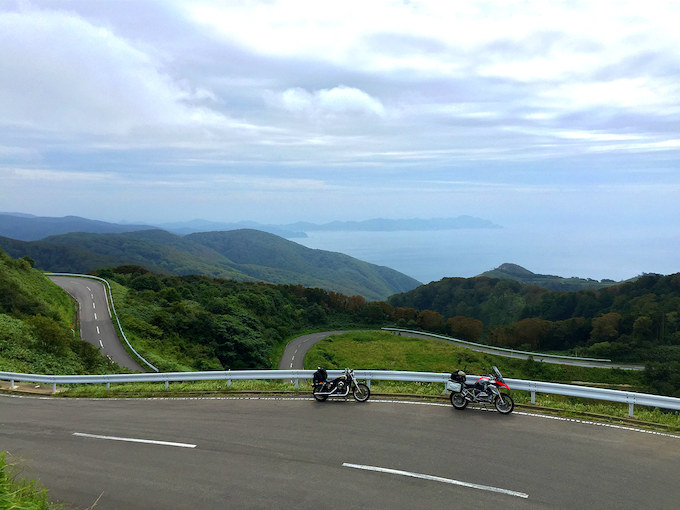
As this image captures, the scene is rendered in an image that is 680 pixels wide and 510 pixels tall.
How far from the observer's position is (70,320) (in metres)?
41.8

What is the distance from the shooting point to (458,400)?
38.9 feet

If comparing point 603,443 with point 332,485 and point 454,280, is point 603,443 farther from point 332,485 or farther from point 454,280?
point 454,280

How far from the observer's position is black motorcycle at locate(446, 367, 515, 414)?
450 inches

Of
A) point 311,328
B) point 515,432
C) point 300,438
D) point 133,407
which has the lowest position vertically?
point 311,328

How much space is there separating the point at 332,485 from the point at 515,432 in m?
4.70

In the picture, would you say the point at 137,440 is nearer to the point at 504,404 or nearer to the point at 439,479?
the point at 439,479

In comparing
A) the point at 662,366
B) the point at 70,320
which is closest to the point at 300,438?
the point at 70,320

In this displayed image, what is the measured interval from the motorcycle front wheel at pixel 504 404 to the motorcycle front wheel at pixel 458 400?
2.66 ft

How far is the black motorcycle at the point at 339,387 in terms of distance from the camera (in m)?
13.0

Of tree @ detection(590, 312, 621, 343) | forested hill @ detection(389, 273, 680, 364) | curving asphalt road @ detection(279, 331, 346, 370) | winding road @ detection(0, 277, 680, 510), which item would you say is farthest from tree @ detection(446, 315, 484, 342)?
winding road @ detection(0, 277, 680, 510)

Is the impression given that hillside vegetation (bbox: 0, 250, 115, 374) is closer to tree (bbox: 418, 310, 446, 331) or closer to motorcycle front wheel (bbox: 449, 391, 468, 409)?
motorcycle front wheel (bbox: 449, 391, 468, 409)

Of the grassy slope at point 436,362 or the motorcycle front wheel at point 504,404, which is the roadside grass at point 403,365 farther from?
the motorcycle front wheel at point 504,404

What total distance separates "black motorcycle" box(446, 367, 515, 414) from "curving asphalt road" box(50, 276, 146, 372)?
27.2 metres

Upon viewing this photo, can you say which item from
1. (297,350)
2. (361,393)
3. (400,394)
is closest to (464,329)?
(297,350)
